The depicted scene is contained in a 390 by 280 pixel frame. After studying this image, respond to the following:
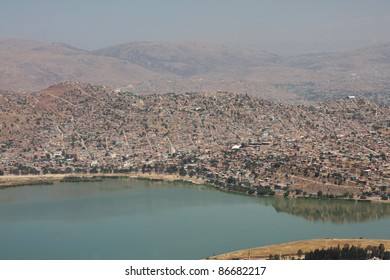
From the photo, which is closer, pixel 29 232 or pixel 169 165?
pixel 29 232

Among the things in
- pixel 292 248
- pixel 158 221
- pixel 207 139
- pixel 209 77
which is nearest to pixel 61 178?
pixel 207 139

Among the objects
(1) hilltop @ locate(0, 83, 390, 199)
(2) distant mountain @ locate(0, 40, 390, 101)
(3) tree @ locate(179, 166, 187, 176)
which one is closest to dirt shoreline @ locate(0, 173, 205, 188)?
(3) tree @ locate(179, 166, 187, 176)

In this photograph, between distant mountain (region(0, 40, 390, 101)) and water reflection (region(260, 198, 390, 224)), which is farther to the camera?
distant mountain (region(0, 40, 390, 101))

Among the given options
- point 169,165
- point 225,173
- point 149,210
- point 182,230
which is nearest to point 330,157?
point 225,173

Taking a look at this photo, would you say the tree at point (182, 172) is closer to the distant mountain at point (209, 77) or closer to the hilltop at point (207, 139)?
the hilltop at point (207, 139)

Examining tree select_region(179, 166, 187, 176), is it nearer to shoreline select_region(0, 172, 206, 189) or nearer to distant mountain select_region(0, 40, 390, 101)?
shoreline select_region(0, 172, 206, 189)

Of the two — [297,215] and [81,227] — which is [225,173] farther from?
[81,227]

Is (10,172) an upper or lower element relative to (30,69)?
lower
